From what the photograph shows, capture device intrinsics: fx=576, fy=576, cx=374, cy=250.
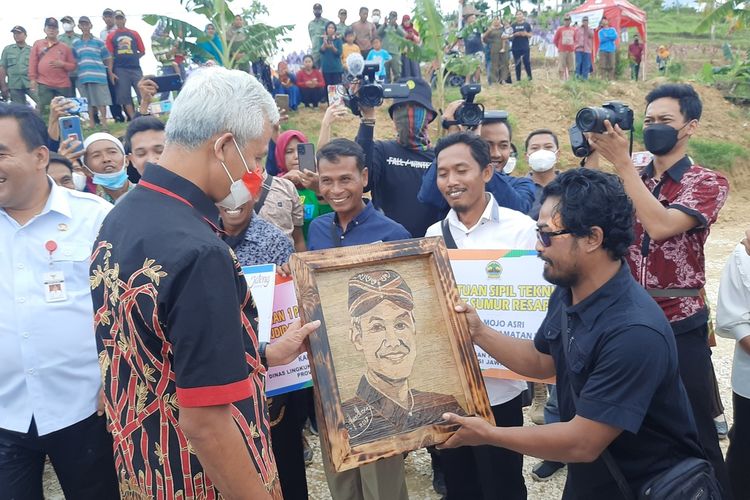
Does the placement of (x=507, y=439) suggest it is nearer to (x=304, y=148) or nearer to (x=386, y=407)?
(x=386, y=407)

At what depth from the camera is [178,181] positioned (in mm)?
1808

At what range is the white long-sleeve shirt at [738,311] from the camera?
3.19 m

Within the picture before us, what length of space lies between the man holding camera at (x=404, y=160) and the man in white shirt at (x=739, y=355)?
6.45ft

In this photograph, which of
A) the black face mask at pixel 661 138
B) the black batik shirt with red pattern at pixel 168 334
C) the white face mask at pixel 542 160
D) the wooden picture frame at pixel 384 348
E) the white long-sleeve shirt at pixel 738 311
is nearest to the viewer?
the black batik shirt with red pattern at pixel 168 334

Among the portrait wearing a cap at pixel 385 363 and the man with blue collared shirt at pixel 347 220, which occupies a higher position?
the man with blue collared shirt at pixel 347 220

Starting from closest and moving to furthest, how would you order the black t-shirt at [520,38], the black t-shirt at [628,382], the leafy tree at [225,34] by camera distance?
the black t-shirt at [628,382] → the leafy tree at [225,34] → the black t-shirt at [520,38]

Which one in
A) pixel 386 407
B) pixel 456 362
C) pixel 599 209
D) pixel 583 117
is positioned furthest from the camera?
pixel 583 117

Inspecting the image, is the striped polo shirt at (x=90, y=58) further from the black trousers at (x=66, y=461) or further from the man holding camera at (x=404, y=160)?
the black trousers at (x=66, y=461)

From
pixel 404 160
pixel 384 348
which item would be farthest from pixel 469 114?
pixel 384 348

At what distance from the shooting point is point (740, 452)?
319cm

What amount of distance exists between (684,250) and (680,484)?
159 centimetres

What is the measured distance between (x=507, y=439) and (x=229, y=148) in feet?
5.17

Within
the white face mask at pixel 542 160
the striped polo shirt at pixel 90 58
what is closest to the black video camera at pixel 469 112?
the white face mask at pixel 542 160

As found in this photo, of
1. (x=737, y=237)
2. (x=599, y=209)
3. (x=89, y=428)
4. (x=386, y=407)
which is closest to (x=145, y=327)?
(x=386, y=407)
